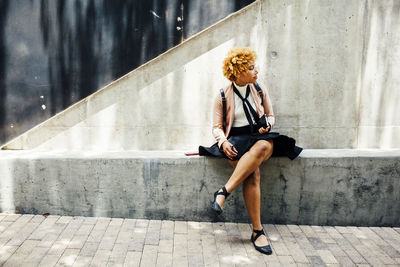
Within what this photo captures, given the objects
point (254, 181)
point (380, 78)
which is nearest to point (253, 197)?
point (254, 181)

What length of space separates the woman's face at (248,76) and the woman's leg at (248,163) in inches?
25.2

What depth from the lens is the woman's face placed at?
368cm

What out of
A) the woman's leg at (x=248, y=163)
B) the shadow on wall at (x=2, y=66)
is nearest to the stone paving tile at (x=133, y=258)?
the woman's leg at (x=248, y=163)

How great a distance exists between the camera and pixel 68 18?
4.30m

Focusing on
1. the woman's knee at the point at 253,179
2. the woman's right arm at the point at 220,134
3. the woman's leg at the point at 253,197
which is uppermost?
the woman's right arm at the point at 220,134

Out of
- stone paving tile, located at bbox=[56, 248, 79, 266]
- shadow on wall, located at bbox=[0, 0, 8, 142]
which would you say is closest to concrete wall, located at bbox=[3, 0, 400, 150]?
shadow on wall, located at bbox=[0, 0, 8, 142]

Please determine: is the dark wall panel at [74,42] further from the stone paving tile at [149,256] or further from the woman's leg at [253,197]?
the stone paving tile at [149,256]

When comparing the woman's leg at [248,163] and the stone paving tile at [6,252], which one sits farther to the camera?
the woman's leg at [248,163]

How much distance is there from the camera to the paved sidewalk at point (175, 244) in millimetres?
3297

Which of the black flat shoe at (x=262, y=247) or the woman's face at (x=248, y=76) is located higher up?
the woman's face at (x=248, y=76)

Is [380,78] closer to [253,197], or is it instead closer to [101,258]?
[253,197]

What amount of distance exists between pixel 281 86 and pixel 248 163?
1.23 meters

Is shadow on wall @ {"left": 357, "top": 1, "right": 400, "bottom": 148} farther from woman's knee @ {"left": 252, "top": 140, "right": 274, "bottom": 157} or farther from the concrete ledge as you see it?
woman's knee @ {"left": 252, "top": 140, "right": 274, "bottom": 157}

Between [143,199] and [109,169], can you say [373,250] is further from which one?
[109,169]
